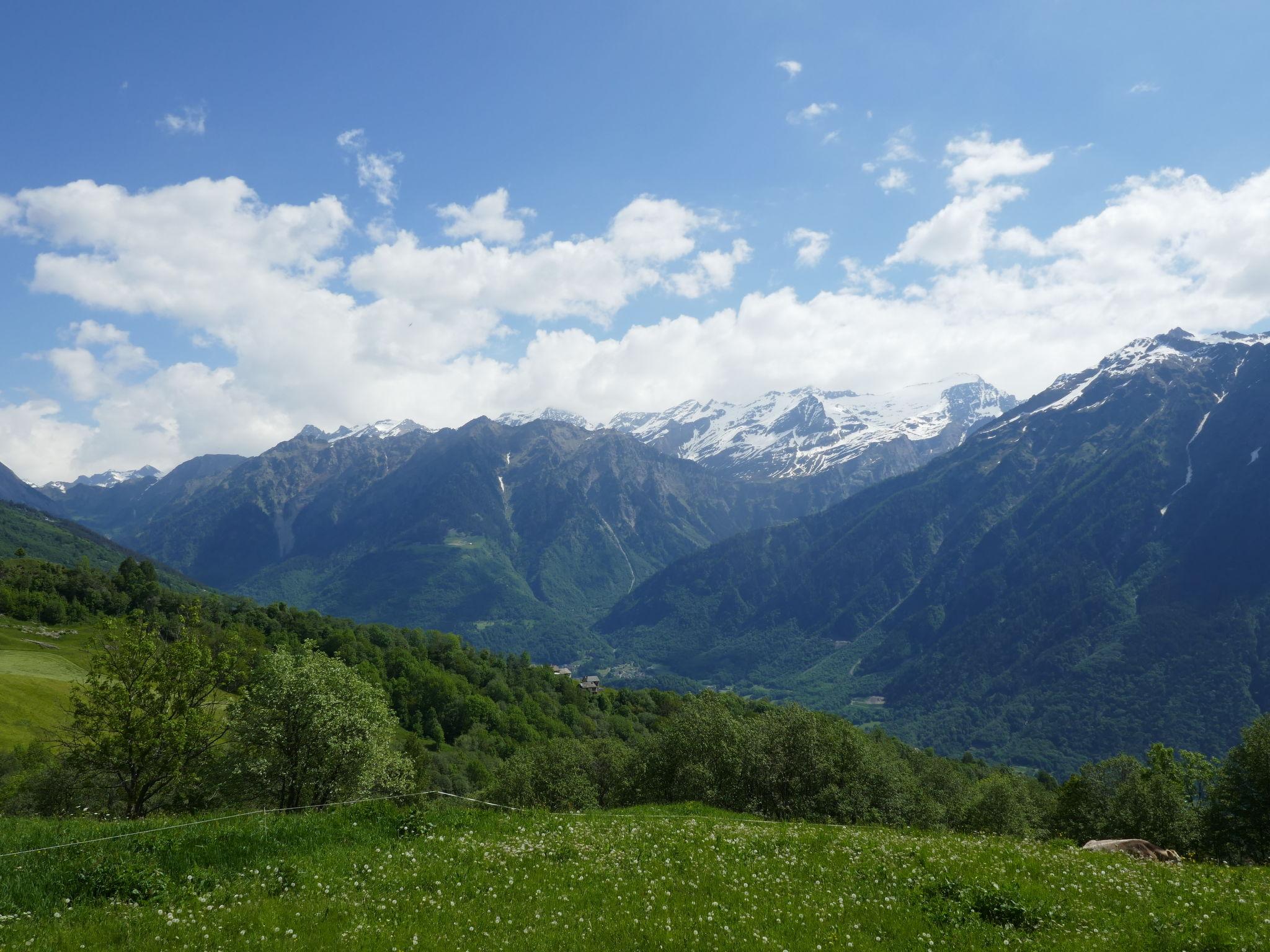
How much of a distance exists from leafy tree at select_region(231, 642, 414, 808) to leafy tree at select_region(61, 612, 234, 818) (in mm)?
2800

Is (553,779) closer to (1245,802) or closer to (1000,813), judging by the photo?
(1000,813)

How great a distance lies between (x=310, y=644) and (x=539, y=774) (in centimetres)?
5528

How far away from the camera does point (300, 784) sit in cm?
4150

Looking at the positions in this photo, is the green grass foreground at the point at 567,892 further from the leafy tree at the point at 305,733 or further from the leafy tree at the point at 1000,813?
the leafy tree at the point at 1000,813

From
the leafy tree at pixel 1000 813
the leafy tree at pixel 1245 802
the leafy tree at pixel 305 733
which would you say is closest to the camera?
the leafy tree at pixel 305 733

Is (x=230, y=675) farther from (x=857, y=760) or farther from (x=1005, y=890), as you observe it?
(x=857, y=760)

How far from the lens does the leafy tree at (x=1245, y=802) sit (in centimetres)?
5462

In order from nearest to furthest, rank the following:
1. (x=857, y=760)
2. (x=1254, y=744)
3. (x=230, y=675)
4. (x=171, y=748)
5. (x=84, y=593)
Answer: (x=171, y=748)
(x=230, y=675)
(x=1254, y=744)
(x=857, y=760)
(x=84, y=593)

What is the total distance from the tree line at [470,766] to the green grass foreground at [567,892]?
17.0m

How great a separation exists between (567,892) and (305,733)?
3133 cm

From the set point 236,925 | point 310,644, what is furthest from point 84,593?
point 236,925

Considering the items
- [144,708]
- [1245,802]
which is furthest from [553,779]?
[1245,802]

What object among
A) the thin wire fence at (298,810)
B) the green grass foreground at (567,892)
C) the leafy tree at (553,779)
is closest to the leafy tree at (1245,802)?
the green grass foreground at (567,892)

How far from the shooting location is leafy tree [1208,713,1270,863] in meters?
54.6
